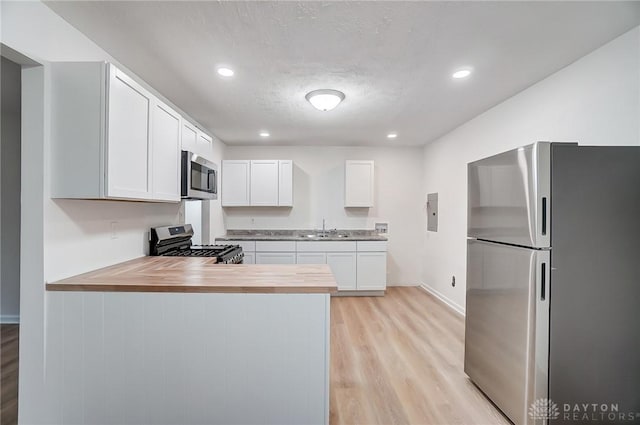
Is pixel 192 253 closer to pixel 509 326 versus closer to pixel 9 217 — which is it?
pixel 9 217

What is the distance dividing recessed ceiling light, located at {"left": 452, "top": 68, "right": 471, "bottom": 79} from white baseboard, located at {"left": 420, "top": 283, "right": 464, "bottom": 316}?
9.00ft

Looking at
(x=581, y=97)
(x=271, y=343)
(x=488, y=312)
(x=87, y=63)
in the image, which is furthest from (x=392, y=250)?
(x=87, y=63)

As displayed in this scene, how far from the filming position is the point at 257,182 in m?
4.49

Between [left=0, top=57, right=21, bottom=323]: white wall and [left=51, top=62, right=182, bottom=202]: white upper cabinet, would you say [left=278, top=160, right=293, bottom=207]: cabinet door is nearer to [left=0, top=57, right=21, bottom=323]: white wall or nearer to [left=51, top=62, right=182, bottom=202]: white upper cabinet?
[left=51, top=62, right=182, bottom=202]: white upper cabinet

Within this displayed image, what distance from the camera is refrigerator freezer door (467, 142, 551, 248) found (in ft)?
5.07

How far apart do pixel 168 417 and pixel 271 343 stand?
27.5 inches

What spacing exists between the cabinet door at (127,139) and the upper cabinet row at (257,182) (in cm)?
255

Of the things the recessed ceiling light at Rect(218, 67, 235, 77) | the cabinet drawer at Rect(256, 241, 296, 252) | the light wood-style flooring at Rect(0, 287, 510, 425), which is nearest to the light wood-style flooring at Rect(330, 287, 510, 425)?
the light wood-style flooring at Rect(0, 287, 510, 425)

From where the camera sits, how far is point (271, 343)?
59.3 inches

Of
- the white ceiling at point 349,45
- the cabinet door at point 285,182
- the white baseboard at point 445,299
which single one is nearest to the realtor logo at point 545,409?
the white baseboard at point 445,299

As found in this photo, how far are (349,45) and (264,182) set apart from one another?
2.92m

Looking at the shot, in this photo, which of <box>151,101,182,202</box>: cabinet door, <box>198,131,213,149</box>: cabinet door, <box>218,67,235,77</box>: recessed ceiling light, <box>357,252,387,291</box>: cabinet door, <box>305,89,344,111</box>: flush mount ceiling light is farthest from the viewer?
<box>357,252,387,291</box>: cabinet door

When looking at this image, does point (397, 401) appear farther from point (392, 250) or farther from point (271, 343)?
point (392, 250)

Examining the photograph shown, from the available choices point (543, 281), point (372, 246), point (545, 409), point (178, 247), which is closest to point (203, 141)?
point (178, 247)
